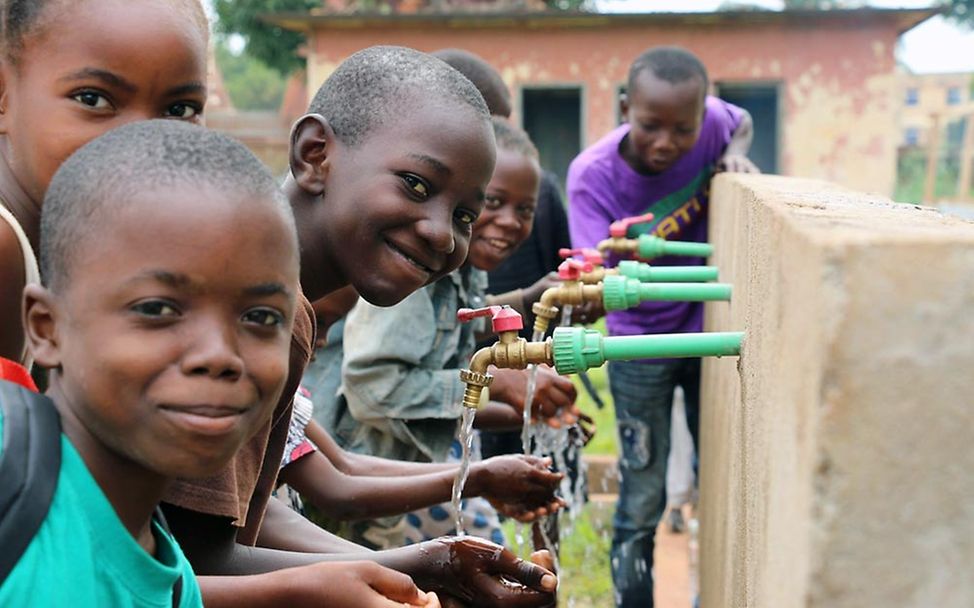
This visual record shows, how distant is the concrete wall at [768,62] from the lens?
1384cm

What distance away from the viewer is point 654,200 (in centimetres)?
438

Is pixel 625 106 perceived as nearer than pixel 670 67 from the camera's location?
No

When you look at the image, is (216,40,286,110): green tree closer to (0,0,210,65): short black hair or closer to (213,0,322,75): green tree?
(213,0,322,75): green tree

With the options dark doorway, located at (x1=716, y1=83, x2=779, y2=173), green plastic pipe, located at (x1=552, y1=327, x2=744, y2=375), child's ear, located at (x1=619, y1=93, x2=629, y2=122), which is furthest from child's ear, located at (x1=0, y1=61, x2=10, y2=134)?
dark doorway, located at (x1=716, y1=83, x2=779, y2=173)

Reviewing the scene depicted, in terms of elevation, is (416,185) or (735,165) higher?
(416,185)

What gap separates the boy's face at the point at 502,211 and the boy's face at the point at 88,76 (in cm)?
186

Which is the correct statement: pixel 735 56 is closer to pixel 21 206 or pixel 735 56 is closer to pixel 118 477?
pixel 21 206

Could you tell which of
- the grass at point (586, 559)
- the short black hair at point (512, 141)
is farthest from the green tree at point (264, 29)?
the short black hair at point (512, 141)

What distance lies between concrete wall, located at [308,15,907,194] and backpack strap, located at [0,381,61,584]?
12910mm

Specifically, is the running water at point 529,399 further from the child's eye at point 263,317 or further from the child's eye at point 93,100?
the child's eye at point 263,317

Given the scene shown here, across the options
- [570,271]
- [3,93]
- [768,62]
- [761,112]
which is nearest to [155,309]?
[3,93]

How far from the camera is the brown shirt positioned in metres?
→ 1.65

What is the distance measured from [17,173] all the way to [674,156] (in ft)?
9.59

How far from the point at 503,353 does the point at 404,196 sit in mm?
387
